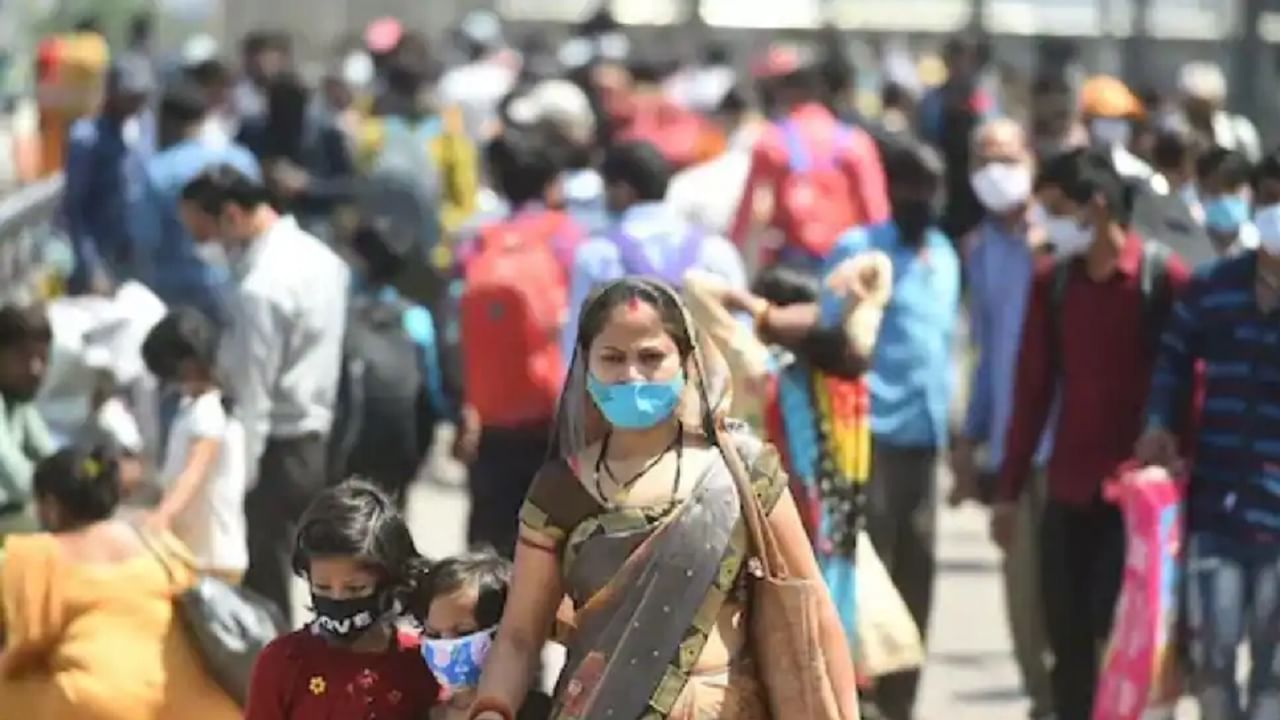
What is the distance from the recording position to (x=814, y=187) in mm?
12195

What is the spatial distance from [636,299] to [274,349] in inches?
182

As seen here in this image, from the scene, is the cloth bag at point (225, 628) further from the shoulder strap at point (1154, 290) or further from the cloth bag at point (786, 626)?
→ the shoulder strap at point (1154, 290)

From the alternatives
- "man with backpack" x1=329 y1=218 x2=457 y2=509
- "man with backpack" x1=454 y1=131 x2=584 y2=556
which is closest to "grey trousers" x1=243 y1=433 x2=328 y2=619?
"man with backpack" x1=329 y1=218 x2=457 y2=509

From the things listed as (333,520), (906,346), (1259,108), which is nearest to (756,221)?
(906,346)

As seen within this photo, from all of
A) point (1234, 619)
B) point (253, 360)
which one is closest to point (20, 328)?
point (253, 360)

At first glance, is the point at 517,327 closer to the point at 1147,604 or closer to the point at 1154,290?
the point at 1154,290

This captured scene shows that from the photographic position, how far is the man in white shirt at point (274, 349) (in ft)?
34.1

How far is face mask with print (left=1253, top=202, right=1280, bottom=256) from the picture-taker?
8.48 metres

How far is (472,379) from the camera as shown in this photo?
10883mm

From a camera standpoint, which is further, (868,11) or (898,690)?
(868,11)

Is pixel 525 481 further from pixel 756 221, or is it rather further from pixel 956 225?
pixel 956 225

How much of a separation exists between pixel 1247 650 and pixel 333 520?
10.6 ft

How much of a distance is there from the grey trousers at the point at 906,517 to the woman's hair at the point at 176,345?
1.89 meters

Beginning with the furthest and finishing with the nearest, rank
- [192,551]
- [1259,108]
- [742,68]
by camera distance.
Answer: [742,68] → [1259,108] → [192,551]
